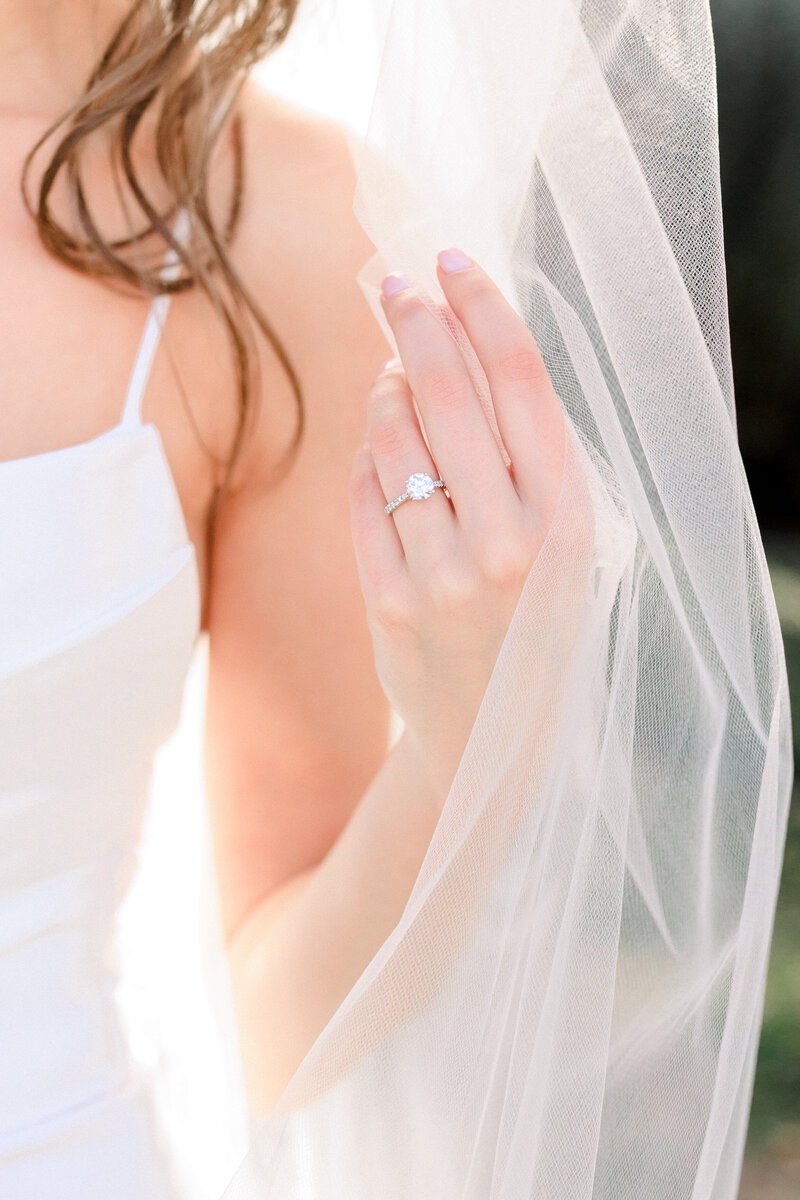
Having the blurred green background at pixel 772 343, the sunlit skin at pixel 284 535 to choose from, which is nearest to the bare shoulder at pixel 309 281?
the sunlit skin at pixel 284 535

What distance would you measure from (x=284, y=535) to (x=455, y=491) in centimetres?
36

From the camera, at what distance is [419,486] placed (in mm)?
849

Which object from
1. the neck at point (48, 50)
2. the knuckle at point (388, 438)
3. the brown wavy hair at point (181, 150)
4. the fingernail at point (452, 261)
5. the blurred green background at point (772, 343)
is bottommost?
the blurred green background at point (772, 343)

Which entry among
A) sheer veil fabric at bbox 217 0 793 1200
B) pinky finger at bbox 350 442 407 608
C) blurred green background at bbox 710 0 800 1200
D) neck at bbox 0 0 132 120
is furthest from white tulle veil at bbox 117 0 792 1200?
blurred green background at bbox 710 0 800 1200

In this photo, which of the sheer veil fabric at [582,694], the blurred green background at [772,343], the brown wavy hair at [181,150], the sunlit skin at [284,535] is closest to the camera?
the sheer veil fabric at [582,694]

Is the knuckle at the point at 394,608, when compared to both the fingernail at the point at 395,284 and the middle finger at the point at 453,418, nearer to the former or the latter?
the middle finger at the point at 453,418

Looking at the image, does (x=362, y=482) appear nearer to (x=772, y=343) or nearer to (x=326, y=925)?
(x=326, y=925)

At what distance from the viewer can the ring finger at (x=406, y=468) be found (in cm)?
84

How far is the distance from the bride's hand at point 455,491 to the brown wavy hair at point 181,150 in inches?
11.0

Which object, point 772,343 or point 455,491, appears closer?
point 455,491

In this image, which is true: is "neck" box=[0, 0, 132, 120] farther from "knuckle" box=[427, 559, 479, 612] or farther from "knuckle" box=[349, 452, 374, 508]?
"knuckle" box=[427, 559, 479, 612]

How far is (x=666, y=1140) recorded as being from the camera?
831mm

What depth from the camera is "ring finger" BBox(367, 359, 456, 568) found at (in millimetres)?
839

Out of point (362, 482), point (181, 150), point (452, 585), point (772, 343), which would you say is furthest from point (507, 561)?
point (772, 343)
